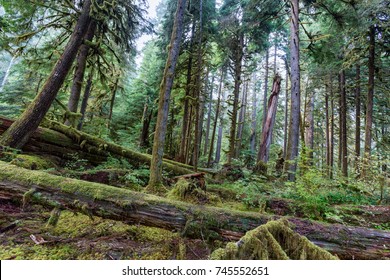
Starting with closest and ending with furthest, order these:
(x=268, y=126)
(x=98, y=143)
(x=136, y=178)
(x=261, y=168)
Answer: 1. (x=136, y=178)
2. (x=98, y=143)
3. (x=261, y=168)
4. (x=268, y=126)

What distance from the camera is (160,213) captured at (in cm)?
328

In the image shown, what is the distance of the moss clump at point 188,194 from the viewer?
5.17 meters

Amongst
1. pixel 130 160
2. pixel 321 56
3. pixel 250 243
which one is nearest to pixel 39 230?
pixel 250 243

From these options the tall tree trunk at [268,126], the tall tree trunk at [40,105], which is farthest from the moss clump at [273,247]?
the tall tree trunk at [268,126]

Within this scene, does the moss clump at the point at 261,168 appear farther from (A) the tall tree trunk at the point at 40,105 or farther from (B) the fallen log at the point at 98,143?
(A) the tall tree trunk at the point at 40,105

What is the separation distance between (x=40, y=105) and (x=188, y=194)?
552cm

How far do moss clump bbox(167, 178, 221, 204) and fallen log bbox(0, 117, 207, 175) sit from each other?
11.1 feet

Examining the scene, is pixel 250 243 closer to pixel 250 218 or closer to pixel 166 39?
pixel 250 218

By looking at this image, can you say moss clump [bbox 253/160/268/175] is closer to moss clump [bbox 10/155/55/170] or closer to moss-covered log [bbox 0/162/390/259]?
moss-covered log [bbox 0/162/390/259]

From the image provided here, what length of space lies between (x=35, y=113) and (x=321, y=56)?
12503mm

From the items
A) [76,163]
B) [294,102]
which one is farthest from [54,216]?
[294,102]

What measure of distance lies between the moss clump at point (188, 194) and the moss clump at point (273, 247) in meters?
2.60

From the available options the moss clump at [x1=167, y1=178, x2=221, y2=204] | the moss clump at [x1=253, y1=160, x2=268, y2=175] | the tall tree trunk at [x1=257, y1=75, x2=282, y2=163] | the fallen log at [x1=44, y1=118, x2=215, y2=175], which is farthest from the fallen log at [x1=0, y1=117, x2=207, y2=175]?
the tall tree trunk at [x1=257, y1=75, x2=282, y2=163]

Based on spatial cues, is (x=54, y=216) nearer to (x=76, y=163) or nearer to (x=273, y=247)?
(x=273, y=247)
